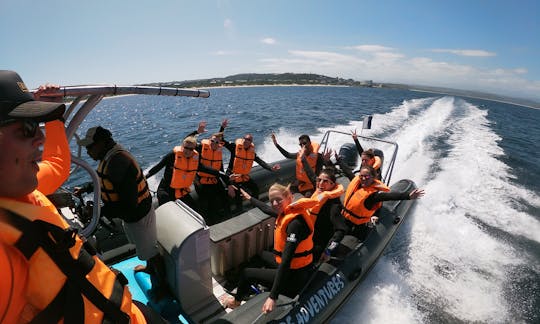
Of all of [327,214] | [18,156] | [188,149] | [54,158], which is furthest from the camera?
[188,149]

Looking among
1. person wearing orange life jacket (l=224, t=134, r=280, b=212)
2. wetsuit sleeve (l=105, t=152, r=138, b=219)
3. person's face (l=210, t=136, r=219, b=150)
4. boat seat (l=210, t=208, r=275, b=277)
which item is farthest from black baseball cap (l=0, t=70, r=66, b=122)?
person wearing orange life jacket (l=224, t=134, r=280, b=212)

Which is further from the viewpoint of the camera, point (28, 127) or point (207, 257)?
point (207, 257)

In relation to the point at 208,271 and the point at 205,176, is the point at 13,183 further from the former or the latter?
the point at 205,176

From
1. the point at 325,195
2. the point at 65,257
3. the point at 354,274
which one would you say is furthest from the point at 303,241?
the point at 65,257

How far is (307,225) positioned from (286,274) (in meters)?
0.42

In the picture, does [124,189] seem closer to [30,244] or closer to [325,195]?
[30,244]

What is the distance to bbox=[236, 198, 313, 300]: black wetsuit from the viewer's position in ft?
7.22

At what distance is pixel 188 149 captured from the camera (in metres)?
3.73

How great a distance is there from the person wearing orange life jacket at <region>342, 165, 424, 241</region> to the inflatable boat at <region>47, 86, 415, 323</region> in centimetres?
20

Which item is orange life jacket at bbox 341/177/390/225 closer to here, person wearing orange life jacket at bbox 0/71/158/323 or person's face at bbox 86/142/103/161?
person's face at bbox 86/142/103/161

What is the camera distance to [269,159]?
28.6 ft

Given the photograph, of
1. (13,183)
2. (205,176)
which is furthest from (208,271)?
(205,176)

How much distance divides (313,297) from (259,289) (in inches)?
22.2

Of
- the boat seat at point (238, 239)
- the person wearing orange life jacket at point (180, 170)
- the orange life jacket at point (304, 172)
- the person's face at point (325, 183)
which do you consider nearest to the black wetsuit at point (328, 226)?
the person's face at point (325, 183)
